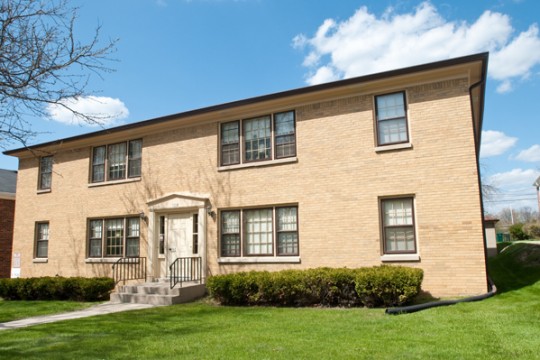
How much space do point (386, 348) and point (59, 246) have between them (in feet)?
51.0

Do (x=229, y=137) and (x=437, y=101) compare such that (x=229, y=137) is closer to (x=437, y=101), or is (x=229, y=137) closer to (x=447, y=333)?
(x=437, y=101)

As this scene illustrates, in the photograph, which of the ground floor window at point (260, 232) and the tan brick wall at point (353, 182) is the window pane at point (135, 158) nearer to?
the tan brick wall at point (353, 182)

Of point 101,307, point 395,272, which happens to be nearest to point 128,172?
point 101,307

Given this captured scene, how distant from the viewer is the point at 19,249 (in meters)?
19.5

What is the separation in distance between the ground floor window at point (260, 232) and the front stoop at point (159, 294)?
4.96 ft

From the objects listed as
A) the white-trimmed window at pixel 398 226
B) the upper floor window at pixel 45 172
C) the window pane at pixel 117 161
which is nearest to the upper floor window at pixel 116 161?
the window pane at pixel 117 161

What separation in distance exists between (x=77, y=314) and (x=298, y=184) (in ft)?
23.1

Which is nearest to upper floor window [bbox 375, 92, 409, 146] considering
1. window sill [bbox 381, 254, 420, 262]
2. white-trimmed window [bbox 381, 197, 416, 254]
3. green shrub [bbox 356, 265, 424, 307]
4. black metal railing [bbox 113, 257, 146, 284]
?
white-trimmed window [bbox 381, 197, 416, 254]

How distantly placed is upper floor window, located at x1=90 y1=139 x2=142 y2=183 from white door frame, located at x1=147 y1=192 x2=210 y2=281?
1898 millimetres

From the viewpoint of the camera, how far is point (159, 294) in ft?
42.8

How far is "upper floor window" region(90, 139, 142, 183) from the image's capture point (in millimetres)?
16672

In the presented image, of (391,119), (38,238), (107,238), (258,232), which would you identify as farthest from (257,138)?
(38,238)

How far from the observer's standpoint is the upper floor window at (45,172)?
19156 mm

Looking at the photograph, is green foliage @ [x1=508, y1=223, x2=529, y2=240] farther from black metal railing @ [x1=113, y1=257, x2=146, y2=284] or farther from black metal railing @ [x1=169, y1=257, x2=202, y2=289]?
black metal railing @ [x1=113, y1=257, x2=146, y2=284]
